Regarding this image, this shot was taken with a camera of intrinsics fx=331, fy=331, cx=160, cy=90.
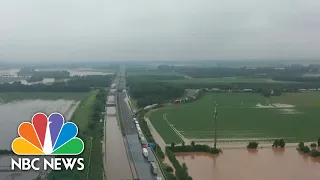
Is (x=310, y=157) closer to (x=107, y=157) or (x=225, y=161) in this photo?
(x=225, y=161)

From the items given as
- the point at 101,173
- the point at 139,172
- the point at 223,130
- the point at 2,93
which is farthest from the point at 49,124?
the point at 2,93

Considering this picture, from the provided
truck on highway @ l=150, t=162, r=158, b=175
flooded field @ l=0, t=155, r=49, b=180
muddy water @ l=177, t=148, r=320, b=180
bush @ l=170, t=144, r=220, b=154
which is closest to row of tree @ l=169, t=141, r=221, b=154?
bush @ l=170, t=144, r=220, b=154

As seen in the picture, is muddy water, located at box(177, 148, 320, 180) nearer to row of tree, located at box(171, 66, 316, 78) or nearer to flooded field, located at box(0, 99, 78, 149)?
flooded field, located at box(0, 99, 78, 149)

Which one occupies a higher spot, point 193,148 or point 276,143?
point 276,143

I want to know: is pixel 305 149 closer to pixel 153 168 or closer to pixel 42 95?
pixel 153 168

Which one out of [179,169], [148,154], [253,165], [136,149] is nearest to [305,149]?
[253,165]
